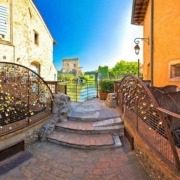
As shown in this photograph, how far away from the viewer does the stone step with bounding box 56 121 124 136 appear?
6.08 m

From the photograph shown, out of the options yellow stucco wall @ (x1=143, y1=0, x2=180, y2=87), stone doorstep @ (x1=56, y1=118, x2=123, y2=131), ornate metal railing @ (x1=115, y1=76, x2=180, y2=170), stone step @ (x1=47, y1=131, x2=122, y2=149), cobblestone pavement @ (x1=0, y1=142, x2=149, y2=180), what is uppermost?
yellow stucco wall @ (x1=143, y1=0, x2=180, y2=87)

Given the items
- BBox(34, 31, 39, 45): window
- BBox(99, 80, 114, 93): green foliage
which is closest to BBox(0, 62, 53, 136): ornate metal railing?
BBox(99, 80, 114, 93): green foliage

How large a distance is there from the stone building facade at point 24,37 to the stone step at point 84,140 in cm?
723

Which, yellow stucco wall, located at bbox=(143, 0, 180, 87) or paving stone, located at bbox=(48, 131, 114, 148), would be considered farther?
yellow stucco wall, located at bbox=(143, 0, 180, 87)

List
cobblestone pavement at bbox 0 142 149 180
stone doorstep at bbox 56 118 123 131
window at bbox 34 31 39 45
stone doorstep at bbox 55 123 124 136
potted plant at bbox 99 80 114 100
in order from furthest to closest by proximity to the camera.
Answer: window at bbox 34 31 39 45 < potted plant at bbox 99 80 114 100 < stone doorstep at bbox 56 118 123 131 < stone doorstep at bbox 55 123 124 136 < cobblestone pavement at bbox 0 142 149 180

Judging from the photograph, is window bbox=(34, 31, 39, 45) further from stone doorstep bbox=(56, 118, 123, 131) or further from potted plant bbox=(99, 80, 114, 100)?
stone doorstep bbox=(56, 118, 123, 131)

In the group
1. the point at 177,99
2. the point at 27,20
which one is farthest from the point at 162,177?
the point at 27,20

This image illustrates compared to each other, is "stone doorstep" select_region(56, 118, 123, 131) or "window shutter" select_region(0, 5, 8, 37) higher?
"window shutter" select_region(0, 5, 8, 37)

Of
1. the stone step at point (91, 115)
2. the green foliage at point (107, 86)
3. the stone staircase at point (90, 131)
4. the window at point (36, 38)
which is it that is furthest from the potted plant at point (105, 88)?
the window at point (36, 38)

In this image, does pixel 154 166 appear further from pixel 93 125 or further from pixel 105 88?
pixel 105 88

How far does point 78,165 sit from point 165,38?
517cm

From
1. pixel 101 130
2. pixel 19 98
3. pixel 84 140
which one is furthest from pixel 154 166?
pixel 19 98

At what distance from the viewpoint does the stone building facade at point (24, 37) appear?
464 inches

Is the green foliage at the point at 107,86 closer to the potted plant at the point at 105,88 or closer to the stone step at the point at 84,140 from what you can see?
the potted plant at the point at 105,88
